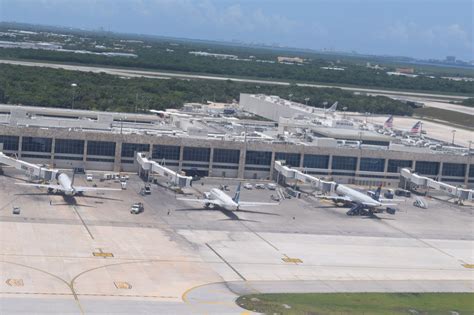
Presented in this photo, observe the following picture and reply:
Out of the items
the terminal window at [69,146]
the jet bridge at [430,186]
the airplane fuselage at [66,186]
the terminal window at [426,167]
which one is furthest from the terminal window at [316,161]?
the airplane fuselage at [66,186]

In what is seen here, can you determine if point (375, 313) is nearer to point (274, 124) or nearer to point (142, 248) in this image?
point (142, 248)

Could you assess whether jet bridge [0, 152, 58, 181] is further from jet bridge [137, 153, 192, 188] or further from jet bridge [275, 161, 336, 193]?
jet bridge [275, 161, 336, 193]

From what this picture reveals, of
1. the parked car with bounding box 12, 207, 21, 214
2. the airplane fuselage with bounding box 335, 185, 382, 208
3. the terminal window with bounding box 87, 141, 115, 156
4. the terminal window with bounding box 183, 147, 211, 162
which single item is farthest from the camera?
the terminal window with bounding box 183, 147, 211, 162

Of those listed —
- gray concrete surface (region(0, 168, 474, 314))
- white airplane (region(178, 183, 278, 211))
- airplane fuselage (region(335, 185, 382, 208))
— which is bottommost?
gray concrete surface (region(0, 168, 474, 314))

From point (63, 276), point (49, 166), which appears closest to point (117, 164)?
point (49, 166)

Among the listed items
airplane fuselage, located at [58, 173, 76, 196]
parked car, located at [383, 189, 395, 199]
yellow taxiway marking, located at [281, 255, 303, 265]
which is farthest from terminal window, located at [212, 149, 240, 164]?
yellow taxiway marking, located at [281, 255, 303, 265]

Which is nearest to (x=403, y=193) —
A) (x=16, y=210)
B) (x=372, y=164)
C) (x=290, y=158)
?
(x=372, y=164)

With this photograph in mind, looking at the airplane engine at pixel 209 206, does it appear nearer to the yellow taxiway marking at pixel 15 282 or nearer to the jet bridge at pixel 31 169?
the jet bridge at pixel 31 169
